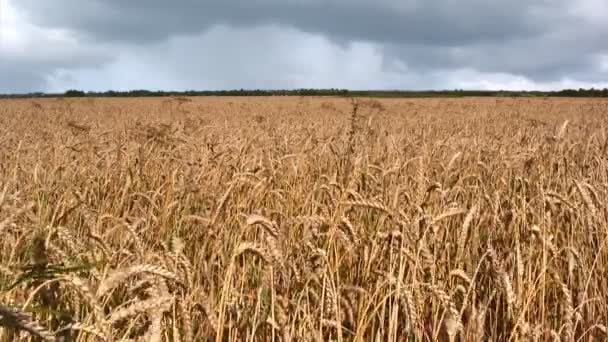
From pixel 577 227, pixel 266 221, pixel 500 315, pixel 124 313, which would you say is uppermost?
pixel 266 221

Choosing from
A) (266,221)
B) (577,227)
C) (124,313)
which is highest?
(266,221)

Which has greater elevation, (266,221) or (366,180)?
(266,221)

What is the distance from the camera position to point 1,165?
461cm

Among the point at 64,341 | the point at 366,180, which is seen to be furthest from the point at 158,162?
the point at 64,341

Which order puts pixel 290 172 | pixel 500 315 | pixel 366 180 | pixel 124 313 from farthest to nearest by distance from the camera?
pixel 290 172
pixel 366 180
pixel 500 315
pixel 124 313

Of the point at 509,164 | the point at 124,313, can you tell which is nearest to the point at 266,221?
the point at 124,313

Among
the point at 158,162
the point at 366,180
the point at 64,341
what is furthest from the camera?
the point at 158,162

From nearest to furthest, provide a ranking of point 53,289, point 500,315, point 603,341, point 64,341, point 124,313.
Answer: point 124,313, point 64,341, point 53,289, point 603,341, point 500,315

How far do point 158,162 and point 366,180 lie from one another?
72.8 inches

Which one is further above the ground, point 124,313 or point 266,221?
point 266,221

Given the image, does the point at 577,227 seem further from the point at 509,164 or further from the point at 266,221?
the point at 266,221

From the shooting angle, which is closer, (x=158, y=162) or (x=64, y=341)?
(x=64, y=341)

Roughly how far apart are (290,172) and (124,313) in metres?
2.77

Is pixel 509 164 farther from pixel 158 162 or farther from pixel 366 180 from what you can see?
pixel 158 162
